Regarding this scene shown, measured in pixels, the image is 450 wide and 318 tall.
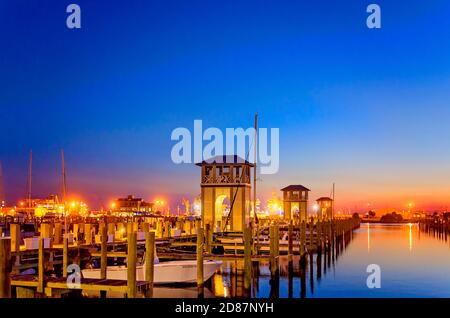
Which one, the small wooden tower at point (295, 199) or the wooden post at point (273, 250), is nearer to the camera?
the wooden post at point (273, 250)

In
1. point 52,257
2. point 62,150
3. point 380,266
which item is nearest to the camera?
point 52,257

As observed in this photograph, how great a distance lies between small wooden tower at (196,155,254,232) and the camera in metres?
41.0

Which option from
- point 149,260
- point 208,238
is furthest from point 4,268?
point 208,238

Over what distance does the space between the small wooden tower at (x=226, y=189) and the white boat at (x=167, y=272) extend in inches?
639

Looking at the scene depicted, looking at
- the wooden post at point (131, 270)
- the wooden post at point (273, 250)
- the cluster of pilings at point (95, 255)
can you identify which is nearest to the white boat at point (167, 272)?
the cluster of pilings at point (95, 255)

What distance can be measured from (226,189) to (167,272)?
720 inches

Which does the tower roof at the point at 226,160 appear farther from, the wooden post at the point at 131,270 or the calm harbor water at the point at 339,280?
the wooden post at the point at 131,270

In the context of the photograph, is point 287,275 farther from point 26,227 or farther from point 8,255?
point 26,227

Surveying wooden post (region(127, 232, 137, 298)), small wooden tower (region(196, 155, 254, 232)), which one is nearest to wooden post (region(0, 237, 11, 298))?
wooden post (region(127, 232, 137, 298))

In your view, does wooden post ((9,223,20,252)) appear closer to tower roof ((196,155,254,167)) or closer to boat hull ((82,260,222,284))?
boat hull ((82,260,222,284))

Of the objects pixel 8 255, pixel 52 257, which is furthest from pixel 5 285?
pixel 52 257

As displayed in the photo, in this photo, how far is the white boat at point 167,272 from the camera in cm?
2283

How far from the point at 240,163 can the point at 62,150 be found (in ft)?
52.0
